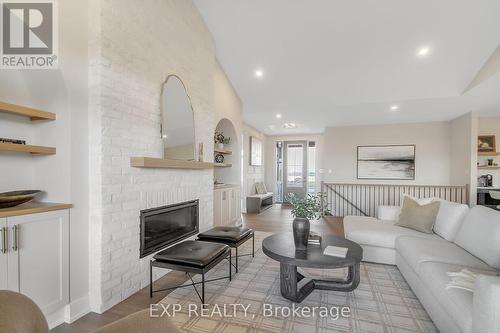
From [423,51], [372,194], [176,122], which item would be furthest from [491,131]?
[176,122]

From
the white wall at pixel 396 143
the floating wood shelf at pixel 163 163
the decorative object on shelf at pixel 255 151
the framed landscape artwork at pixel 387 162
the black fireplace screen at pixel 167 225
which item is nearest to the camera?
the floating wood shelf at pixel 163 163

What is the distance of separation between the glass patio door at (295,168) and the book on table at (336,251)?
22.1ft

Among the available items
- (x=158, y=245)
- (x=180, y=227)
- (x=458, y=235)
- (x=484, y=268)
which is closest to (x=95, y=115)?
(x=158, y=245)

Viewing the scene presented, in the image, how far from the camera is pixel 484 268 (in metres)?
2.04

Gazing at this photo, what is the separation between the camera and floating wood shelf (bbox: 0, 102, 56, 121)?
170 centimetres

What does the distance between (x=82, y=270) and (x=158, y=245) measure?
2.69 ft

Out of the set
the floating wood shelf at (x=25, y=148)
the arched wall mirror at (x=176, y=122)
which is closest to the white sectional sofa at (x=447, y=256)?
the arched wall mirror at (x=176, y=122)

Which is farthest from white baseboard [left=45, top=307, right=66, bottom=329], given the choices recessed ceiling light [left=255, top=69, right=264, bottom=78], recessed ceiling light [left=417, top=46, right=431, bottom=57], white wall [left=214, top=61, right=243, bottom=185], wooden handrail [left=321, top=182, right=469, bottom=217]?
recessed ceiling light [left=417, top=46, right=431, bottom=57]

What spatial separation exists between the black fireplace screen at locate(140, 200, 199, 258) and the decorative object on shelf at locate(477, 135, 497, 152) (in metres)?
6.53

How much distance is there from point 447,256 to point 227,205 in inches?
Result: 146

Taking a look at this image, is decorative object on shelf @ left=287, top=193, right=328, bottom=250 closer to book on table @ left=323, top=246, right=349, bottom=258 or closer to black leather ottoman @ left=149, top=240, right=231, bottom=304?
book on table @ left=323, top=246, right=349, bottom=258

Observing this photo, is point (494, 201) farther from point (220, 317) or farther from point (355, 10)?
point (220, 317)

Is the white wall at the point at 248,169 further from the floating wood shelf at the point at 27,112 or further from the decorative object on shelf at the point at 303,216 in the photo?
the floating wood shelf at the point at 27,112

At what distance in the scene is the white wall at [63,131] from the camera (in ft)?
6.42
